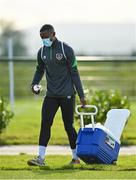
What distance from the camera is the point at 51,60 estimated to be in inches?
506

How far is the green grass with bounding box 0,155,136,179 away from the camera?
11.6 metres

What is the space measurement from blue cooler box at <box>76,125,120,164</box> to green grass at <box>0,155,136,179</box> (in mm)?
147

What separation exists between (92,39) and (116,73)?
14.4 meters

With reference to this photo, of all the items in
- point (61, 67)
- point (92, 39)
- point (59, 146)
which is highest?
point (61, 67)

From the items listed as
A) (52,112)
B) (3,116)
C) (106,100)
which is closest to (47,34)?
(52,112)

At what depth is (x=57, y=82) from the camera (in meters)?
12.9

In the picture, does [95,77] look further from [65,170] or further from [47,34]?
[65,170]

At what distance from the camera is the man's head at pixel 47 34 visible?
505 inches

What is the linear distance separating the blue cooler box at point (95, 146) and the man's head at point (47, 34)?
4.43 ft

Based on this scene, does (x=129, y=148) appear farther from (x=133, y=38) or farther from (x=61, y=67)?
(x=133, y=38)

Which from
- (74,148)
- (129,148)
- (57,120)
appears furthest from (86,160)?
(57,120)

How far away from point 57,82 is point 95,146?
108 centimetres

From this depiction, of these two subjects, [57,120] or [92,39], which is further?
[92,39]

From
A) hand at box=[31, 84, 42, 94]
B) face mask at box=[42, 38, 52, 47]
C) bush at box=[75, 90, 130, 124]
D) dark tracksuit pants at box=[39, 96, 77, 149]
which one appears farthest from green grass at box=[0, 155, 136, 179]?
bush at box=[75, 90, 130, 124]
